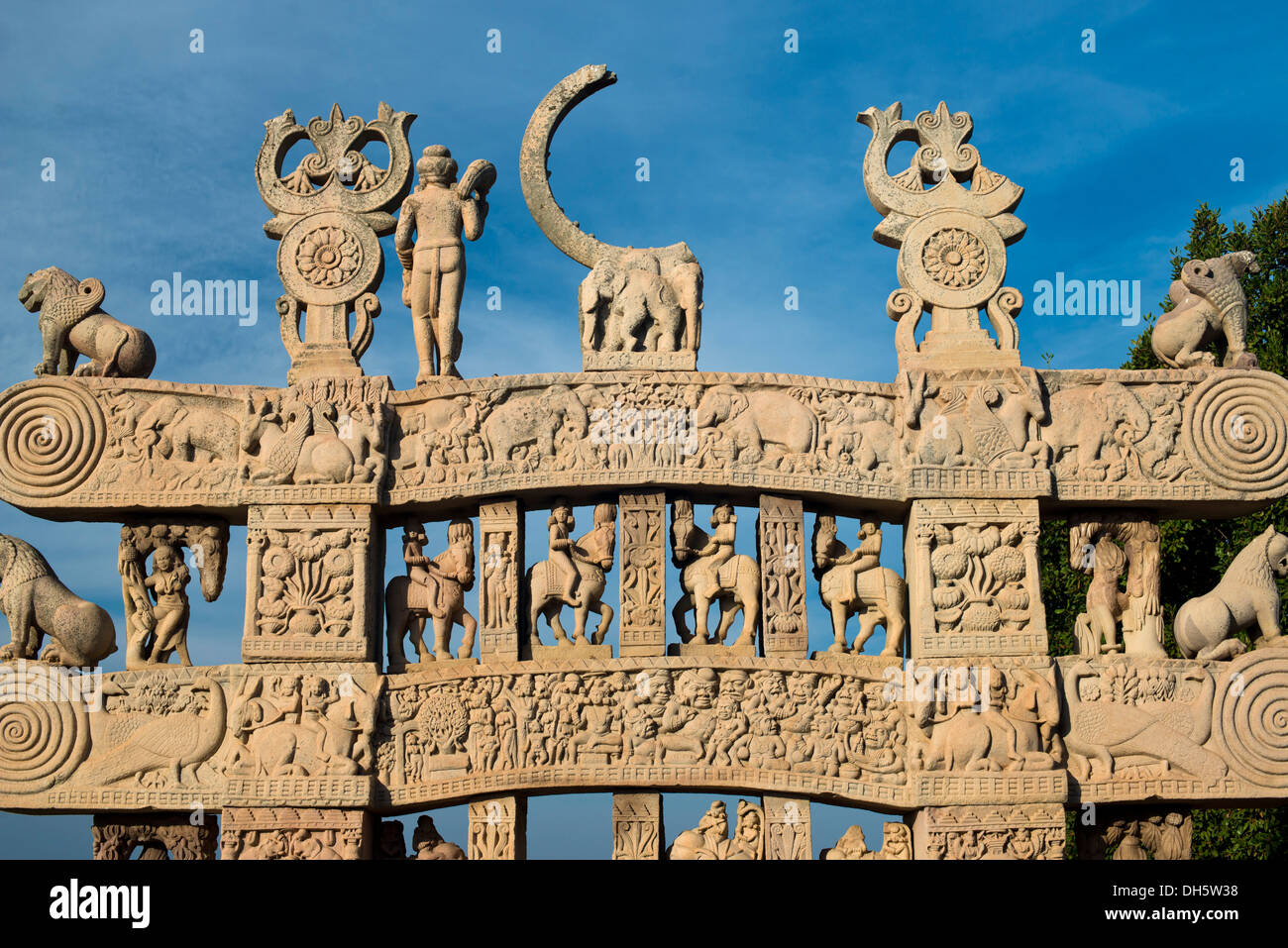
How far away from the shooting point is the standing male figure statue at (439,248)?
13211mm

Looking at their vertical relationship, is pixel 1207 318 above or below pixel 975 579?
above

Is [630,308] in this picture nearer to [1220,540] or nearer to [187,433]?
[187,433]

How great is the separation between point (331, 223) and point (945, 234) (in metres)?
4.92

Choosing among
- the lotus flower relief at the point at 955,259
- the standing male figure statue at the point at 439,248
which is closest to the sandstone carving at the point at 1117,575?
the lotus flower relief at the point at 955,259

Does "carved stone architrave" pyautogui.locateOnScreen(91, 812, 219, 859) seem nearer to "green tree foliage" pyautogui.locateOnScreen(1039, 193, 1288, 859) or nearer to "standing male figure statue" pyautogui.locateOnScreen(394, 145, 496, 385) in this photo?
"standing male figure statue" pyautogui.locateOnScreen(394, 145, 496, 385)

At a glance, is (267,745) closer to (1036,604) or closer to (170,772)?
(170,772)

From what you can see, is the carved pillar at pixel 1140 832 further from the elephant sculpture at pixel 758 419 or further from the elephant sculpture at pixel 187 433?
the elephant sculpture at pixel 187 433

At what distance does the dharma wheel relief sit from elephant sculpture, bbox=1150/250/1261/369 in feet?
0.10

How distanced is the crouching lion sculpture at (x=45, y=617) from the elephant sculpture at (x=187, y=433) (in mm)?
1260

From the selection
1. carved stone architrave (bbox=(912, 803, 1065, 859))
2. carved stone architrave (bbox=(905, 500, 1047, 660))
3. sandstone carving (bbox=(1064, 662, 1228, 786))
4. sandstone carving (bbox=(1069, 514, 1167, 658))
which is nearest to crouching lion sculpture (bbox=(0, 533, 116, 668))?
carved stone architrave (bbox=(905, 500, 1047, 660))

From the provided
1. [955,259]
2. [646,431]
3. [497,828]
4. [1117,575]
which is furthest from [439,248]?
[1117,575]

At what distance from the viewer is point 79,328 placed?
1327 cm

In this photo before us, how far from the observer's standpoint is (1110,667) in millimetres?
12508
